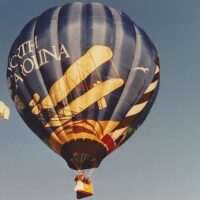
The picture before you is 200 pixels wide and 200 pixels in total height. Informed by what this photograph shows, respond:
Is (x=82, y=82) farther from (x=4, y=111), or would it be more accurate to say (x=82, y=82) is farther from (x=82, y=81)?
(x=4, y=111)

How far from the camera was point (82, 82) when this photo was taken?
21719 millimetres

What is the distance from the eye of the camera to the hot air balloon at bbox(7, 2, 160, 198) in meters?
21.7

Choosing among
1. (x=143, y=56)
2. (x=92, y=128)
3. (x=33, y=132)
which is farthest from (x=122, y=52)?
(x=33, y=132)

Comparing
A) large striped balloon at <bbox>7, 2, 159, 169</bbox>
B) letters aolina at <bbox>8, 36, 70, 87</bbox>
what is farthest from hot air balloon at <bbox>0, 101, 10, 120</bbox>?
letters aolina at <bbox>8, 36, 70, 87</bbox>

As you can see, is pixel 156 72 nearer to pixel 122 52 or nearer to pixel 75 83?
pixel 122 52

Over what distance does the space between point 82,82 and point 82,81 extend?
4 centimetres

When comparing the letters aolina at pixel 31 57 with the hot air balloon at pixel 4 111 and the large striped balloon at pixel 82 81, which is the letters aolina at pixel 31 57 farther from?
the hot air balloon at pixel 4 111

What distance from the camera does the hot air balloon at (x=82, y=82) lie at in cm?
2170

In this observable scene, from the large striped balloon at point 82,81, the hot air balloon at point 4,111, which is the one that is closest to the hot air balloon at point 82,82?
the large striped balloon at point 82,81

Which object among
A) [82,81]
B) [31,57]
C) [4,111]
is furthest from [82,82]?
[4,111]

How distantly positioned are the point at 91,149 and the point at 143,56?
4.53 meters

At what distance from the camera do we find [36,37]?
2262cm

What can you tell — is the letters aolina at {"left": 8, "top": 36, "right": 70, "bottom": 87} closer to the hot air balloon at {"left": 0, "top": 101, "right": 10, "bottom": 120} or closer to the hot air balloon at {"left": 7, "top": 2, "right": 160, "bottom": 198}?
the hot air balloon at {"left": 7, "top": 2, "right": 160, "bottom": 198}

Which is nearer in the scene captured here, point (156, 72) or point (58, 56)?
point (58, 56)
